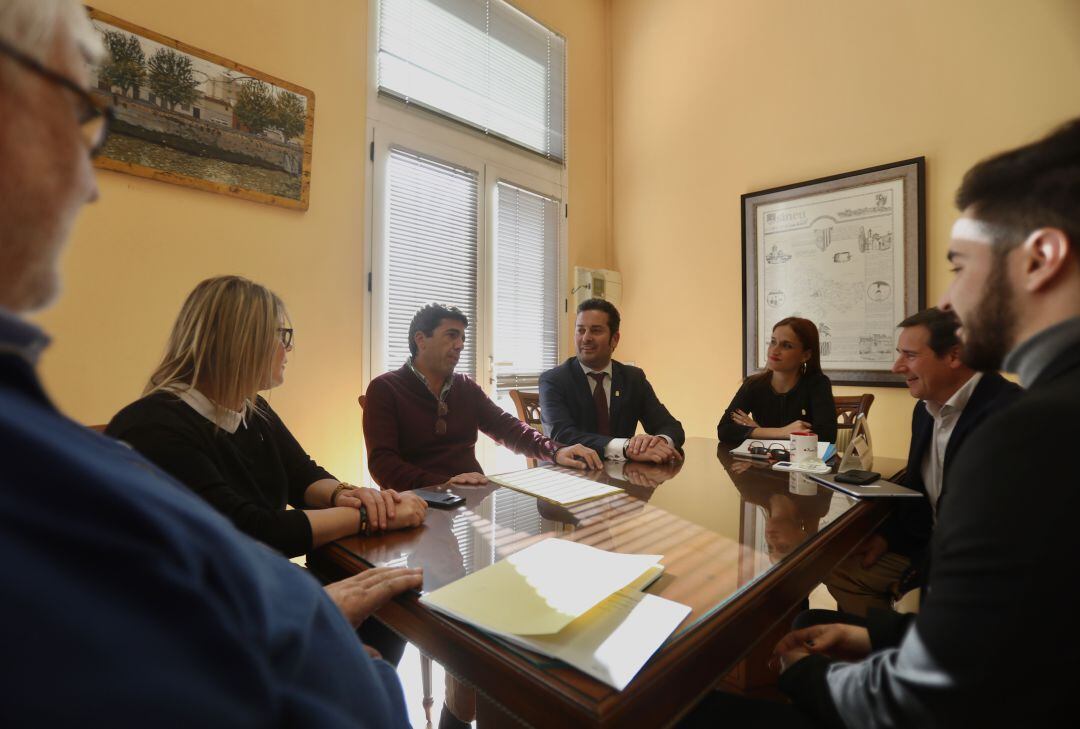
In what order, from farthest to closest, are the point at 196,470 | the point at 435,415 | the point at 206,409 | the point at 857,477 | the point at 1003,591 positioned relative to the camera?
the point at 435,415
the point at 857,477
the point at 206,409
the point at 196,470
the point at 1003,591

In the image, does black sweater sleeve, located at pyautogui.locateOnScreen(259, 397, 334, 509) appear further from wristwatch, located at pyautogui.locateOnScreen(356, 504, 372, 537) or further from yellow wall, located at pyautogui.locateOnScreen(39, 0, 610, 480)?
yellow wall, located at pyautogui.locateOnScreen(39, 0, 610, 480)

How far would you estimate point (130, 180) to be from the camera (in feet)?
6.87

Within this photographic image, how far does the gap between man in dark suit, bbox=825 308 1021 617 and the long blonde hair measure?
5.83ft

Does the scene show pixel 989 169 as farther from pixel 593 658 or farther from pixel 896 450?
pixel 896 450

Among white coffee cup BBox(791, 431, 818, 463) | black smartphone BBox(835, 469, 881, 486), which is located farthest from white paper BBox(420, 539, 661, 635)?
white coffee cup BBox(791, 431, 818, 463)

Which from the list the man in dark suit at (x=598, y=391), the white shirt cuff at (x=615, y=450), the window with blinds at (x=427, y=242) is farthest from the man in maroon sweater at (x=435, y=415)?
the window with blinds at (x=427, y=242)

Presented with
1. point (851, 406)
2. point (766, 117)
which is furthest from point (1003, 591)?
point (766, 117)

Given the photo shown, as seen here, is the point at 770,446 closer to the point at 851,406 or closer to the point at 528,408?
the point at 851,406

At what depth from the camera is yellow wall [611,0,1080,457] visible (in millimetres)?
2762

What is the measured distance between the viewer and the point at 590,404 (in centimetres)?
263

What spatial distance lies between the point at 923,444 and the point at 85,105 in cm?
208

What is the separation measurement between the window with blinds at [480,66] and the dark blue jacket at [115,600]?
3.13 metres

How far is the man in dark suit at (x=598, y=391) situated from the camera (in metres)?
2.57

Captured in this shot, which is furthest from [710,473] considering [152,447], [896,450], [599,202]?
[599,202]
